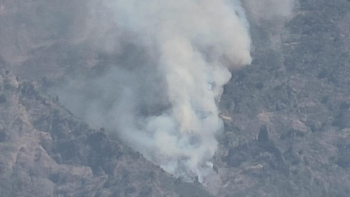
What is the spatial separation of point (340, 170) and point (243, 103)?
14744mm

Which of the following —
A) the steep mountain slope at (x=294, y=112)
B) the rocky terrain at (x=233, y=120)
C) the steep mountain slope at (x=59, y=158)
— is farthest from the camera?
the steep mountain slope at (x=294, y=112)

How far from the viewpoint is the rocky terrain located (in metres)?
154

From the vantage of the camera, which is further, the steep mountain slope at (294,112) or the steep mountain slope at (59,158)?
the steep mountain slope at (294,112)

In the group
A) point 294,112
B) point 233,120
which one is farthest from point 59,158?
point 294,112

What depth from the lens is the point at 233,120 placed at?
166m

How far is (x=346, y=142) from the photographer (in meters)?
164

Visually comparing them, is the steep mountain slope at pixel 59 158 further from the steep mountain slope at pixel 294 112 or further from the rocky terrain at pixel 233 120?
the steep mountain slope at pixel 294 112

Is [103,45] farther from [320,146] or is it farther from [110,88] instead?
[320,146]

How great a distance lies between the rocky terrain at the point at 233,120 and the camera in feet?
504

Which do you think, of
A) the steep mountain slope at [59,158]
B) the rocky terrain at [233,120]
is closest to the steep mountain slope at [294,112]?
the rocky terrain at [233,120]

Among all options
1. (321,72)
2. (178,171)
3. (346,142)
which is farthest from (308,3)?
(178,171)

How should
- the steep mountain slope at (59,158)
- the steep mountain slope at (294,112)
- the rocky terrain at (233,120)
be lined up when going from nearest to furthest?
the steep mountain slope at (59,158), the rocky terrain at (233,120), the steep mountain slope at (294,112)

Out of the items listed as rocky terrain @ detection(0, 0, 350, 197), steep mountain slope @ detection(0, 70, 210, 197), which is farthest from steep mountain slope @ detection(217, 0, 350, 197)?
steep mountain slope @ detection(0, 70, 210, 197)

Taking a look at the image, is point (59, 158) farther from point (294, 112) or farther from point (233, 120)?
point (294, 112)
